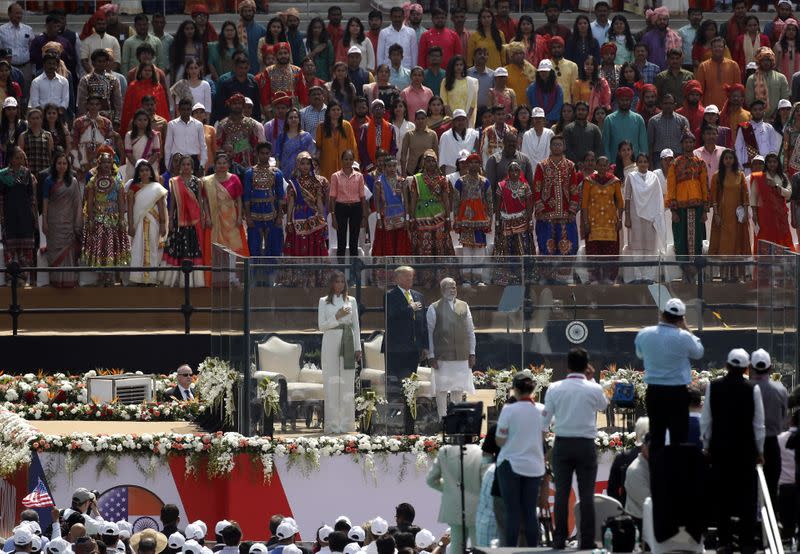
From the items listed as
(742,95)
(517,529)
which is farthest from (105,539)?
(742,95)

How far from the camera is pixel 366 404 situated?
24.2 m

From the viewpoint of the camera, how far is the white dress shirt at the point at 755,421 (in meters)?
16.5

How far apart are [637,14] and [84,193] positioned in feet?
41.3

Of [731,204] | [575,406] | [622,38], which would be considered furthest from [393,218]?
[575,406]

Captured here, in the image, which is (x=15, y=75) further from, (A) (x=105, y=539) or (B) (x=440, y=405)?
(A) (x=105, y=539)

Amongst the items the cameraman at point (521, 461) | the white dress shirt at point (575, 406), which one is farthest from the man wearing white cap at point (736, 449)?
the cameraman at point (521, 461)

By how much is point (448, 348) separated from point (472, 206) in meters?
4.95

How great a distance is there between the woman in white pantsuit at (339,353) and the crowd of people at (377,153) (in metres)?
4.67

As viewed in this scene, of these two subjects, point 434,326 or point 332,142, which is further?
point 332,142

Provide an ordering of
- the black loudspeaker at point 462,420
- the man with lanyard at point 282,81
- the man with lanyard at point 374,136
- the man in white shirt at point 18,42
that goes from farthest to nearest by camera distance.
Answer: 1. the man in white shirt at point 18,42
2. the man with lanyard at point 282,81
3. the man with lanyard at point 374,136
4. the black loudspeaker at point 462,420

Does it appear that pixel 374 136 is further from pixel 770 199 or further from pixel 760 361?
pixel 760 361

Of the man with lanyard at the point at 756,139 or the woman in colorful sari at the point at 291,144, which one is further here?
the man with lanyard at the point at 756,139

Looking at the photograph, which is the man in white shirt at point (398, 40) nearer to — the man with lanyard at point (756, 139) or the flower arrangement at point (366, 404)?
the man with lanyard at point (756, 139)

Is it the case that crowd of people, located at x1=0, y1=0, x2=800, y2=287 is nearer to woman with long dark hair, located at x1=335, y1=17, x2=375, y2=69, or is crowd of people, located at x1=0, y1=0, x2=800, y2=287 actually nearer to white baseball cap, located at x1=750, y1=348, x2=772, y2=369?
woman with long dark hair, located at x1=335, y1=17, x2=375, y2=69
